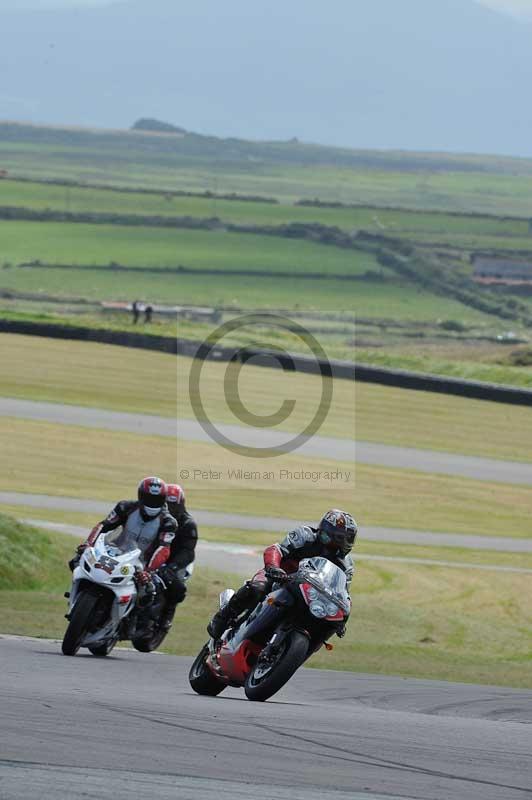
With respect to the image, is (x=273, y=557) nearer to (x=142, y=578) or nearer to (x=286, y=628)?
(x=286, y=628)

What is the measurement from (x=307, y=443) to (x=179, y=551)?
2452cm

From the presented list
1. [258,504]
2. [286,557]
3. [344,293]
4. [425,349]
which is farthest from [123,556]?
[344,293]

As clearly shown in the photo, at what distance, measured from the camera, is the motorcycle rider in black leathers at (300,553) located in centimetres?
1091

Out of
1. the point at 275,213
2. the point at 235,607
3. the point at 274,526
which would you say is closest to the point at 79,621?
the point at 235,607

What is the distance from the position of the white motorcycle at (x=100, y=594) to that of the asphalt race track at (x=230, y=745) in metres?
0.91

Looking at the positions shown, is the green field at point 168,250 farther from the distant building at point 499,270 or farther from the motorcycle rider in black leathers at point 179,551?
the motorcycle rider in black leathers at point 179,551

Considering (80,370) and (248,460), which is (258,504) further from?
(80,370)

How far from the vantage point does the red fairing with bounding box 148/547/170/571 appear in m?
14.1

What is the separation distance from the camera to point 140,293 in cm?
11488

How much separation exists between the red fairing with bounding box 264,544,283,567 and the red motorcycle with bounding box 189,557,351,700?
16 centimetres

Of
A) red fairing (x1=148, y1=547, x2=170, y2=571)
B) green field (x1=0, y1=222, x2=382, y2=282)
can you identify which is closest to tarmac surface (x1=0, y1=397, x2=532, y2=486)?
red fairing (x1=148, y1=547, x2=170, y2=571)

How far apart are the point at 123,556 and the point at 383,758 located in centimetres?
561

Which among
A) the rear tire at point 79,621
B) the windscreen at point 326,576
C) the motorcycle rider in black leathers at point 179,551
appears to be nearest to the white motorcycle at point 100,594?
the rear tire at point 79,621

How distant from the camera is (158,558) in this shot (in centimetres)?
1415
